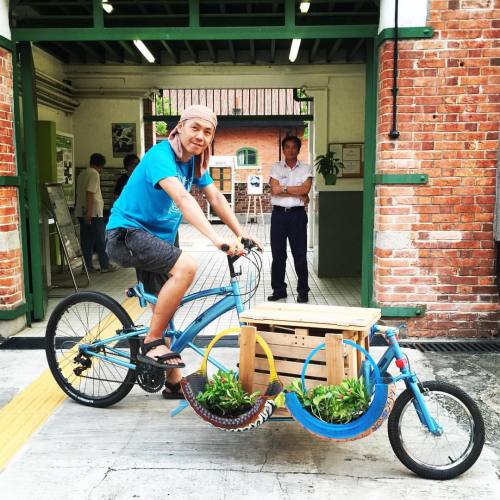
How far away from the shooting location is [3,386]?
427 centimetres

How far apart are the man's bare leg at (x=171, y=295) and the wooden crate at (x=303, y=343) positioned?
0.41 meters

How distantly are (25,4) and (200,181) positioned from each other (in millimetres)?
3242

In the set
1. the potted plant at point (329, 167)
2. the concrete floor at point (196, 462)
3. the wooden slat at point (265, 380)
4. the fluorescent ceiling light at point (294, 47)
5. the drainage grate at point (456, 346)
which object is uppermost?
the fluorescent ceiling light at point (294, 47)

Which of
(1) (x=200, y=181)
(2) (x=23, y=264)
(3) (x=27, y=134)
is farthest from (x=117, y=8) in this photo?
(1) (x=200, y=181)

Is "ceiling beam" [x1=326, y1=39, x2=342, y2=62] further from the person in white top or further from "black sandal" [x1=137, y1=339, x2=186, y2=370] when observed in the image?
"black sandal" [x1=137, y1=339, x2=186, y2=370]

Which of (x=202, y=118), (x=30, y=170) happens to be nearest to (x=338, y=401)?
(x=202, y=118)

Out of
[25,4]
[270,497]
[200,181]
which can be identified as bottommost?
[270,497]

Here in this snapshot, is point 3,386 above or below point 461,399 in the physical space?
below

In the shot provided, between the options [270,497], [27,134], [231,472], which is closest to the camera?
[270,497]

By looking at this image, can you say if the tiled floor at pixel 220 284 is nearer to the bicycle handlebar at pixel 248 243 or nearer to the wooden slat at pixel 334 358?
the bicycle handlebar at pixel 248 243

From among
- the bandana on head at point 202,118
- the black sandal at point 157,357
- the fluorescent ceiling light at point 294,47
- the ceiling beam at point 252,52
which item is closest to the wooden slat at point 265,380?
the black sandal at point 157,357

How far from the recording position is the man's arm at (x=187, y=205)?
3229mm

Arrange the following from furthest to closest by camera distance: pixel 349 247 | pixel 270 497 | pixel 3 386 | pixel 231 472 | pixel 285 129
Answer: pixel 285 129 < pixel 349 247 < pixel 3 386 < pixel 231 472 < pixel 270 497

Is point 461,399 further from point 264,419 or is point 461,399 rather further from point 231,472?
point 231,472
